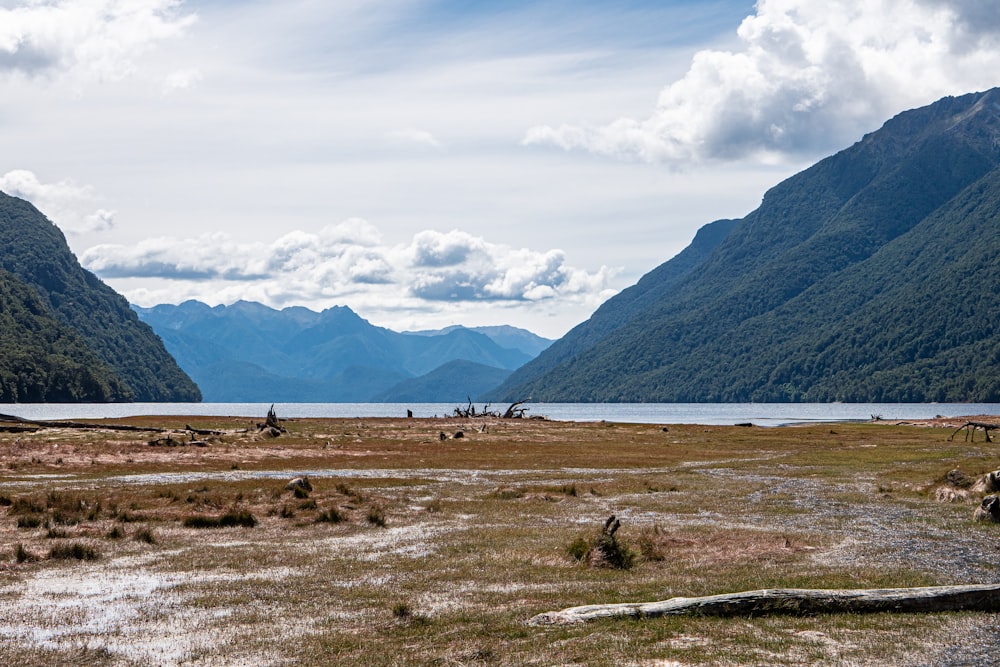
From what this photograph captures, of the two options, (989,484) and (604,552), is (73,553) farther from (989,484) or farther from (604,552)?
(989,484)

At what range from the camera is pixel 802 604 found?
18094 mm

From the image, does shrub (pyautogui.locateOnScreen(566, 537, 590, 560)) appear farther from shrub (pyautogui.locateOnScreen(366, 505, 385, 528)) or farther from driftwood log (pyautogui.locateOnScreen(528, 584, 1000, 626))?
shrub (pyautogui.locateOnScreen(366, 505, 385, 528))

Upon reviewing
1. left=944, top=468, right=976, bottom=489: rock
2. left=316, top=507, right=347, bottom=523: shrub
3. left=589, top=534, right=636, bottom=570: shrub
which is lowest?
left=316, top=507, right=347, bottom=523: shrub

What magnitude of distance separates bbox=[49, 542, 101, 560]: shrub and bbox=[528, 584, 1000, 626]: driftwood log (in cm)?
1497

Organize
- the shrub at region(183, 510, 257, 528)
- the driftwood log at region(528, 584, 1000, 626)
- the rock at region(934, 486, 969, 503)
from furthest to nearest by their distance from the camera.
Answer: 1. the rock at region(934, 486, 969, 503)
2. the shrub at region(183, 510, 257, 528)
3. the driftwood log at region(528, 584, 1000, 626)

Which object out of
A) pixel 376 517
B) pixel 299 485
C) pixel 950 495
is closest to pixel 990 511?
pixel 950 495

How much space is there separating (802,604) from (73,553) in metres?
20.0

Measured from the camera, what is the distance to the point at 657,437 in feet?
341

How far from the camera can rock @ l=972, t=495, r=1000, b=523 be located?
3106 cm

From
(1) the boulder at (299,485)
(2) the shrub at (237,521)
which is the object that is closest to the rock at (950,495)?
(1) the boulder at (299,485)

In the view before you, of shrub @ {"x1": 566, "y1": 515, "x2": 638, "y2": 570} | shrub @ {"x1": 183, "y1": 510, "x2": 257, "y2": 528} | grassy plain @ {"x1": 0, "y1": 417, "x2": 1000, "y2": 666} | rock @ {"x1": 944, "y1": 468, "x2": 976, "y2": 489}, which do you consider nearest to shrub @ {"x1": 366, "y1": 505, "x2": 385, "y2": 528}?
grassy plain @ {"x1": 0, "y1": 417, "x2": 1000, "y2": 666}

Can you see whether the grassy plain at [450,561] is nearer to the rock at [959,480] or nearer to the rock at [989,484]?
the rock at [989,484]

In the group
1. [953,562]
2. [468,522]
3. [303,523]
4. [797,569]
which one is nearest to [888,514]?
[953,562]

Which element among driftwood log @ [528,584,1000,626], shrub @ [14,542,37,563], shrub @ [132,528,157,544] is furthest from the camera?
shrub @ [132,528,157,544]
